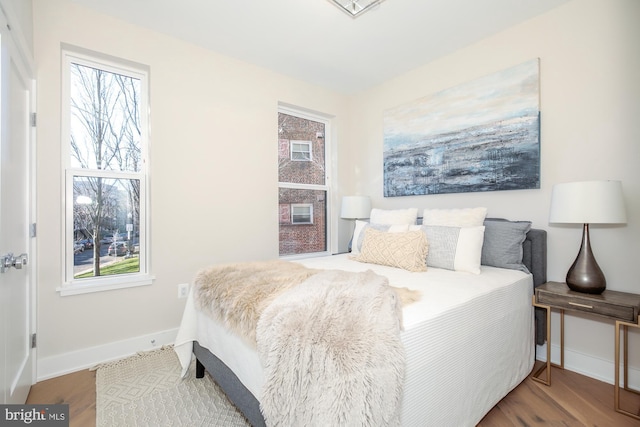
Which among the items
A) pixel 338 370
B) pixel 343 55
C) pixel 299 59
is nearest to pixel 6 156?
pixel 338 370

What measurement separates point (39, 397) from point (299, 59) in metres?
3.32

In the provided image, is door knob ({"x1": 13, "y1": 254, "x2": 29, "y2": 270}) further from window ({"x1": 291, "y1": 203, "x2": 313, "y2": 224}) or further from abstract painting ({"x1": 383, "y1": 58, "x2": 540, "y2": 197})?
abstract painting ({"x1": 383, "y1": 58, "x2": 540, "y2": 197})

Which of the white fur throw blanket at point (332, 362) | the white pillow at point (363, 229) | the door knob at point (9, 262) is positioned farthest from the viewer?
the white pillow at point (363, 229)

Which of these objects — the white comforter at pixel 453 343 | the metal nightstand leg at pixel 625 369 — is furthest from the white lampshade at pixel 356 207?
the metal nightstand leg at pixel 625 369

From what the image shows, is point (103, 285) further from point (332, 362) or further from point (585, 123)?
point (585, 123)

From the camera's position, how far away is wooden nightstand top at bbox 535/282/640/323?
162 cm

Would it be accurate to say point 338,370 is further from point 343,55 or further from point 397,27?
point 343,55

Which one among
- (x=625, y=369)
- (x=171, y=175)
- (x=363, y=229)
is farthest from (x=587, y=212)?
(x=171, y=175)

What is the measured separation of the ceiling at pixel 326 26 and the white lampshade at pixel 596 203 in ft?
4.68

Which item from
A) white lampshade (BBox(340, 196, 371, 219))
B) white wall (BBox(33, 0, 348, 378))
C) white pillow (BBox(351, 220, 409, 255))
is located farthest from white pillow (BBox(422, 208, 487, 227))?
white wall (BBox(33, 0, 348, 378))

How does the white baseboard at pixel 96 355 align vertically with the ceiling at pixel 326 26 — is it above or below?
below

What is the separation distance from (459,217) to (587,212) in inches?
30.8

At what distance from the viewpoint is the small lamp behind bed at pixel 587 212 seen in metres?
1.71

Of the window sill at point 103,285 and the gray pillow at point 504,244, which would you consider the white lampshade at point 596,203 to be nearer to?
the gray pillow at point 504,244
